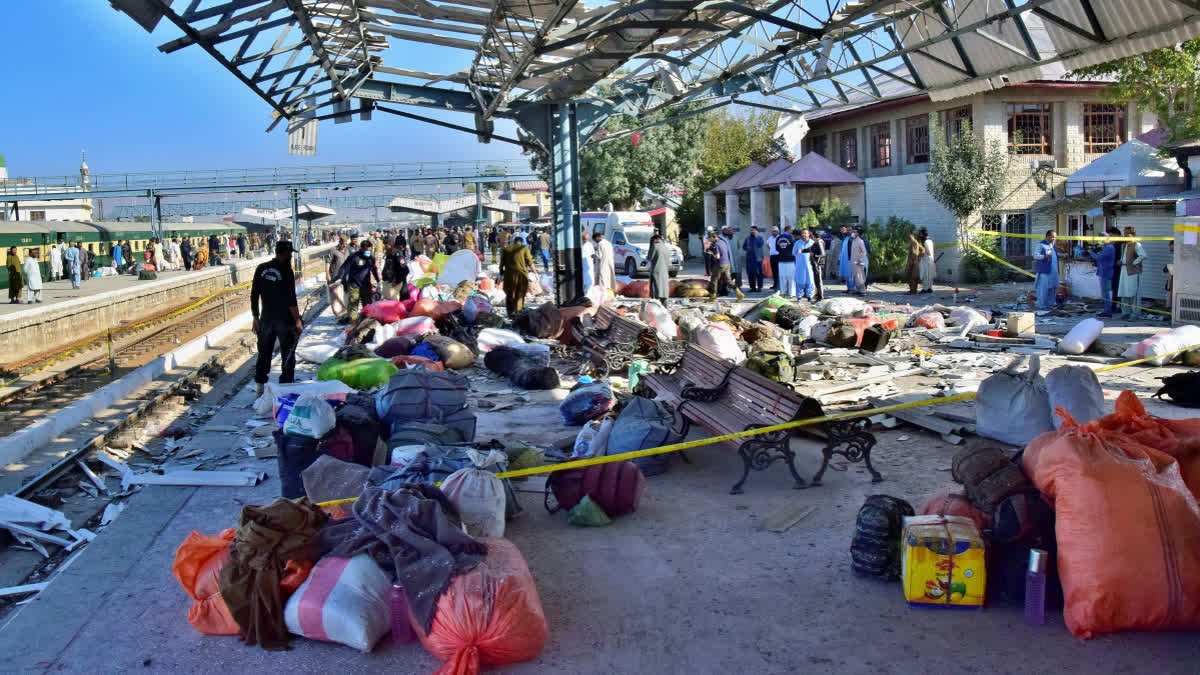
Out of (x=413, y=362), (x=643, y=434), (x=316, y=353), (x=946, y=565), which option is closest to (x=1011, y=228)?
(x=316, y=353)

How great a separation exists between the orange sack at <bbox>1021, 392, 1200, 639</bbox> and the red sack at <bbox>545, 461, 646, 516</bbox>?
2.69 metres

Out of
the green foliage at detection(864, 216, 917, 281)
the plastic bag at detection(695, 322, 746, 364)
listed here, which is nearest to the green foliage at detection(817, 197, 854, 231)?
the green foliage at detection(864, 216, 917, 281)

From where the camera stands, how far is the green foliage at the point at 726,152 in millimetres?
37562

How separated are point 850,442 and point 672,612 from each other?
2633 mm

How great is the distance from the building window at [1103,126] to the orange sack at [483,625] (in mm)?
26646

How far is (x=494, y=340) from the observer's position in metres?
13.5

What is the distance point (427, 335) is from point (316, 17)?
163 inches

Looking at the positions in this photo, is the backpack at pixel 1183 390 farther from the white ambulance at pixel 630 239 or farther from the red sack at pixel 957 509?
the white ambulance at pixel 630 239

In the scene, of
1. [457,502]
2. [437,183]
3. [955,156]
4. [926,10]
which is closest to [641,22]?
[926,10]

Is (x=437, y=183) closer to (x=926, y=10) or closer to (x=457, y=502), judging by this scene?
(x=926, y=10)

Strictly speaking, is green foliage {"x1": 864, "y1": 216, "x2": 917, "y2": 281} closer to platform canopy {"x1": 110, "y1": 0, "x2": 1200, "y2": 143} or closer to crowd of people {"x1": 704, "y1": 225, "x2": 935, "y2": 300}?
crowd of people {"x1": 704, "y1": 225, "x2": 935, "y2": 300}

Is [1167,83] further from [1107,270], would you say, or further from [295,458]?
[295,458]

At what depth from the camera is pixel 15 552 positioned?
7.35 meters

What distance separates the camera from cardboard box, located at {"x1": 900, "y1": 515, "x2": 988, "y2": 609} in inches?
181
